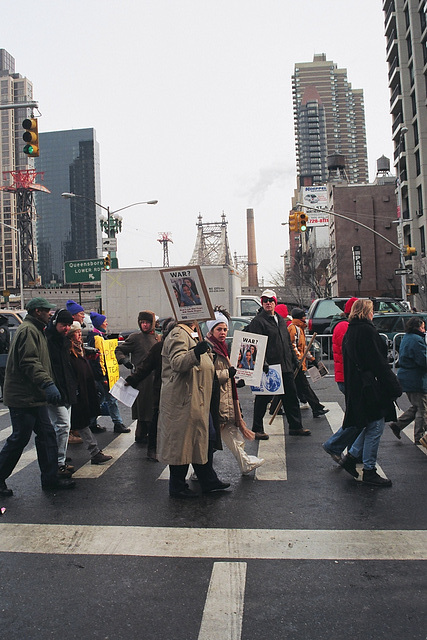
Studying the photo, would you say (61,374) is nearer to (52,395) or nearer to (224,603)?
(52,395)

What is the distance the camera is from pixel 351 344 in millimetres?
5871

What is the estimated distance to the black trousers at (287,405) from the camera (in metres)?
7.71

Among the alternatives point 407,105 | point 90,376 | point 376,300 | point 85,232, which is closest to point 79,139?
point 85,232

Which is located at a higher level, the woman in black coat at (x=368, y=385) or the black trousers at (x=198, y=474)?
the woman in black coat at (x=368, y=385)

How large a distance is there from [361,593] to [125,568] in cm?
160

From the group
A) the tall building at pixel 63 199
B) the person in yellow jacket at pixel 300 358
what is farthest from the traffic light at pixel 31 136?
the tall building at pixel 63 199

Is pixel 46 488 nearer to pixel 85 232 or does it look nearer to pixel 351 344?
pixel 351 344

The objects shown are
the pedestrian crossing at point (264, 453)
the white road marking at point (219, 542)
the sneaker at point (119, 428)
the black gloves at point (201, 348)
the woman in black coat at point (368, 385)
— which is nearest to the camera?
the white road marking at point (219, 542)

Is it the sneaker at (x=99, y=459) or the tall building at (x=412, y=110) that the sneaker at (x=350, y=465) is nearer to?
the sneaker at (x=99, y=459)

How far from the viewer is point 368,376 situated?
5703 millimetres

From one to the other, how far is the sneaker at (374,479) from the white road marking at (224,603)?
84.9 inches

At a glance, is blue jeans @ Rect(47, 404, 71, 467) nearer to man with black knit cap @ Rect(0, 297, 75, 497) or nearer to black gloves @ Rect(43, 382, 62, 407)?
man with black knit cap @ Rect(0, 297, 75, 497)

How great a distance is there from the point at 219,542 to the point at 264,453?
2747 mm

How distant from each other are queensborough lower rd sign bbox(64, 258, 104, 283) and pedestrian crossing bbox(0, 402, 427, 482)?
33.1 meters
